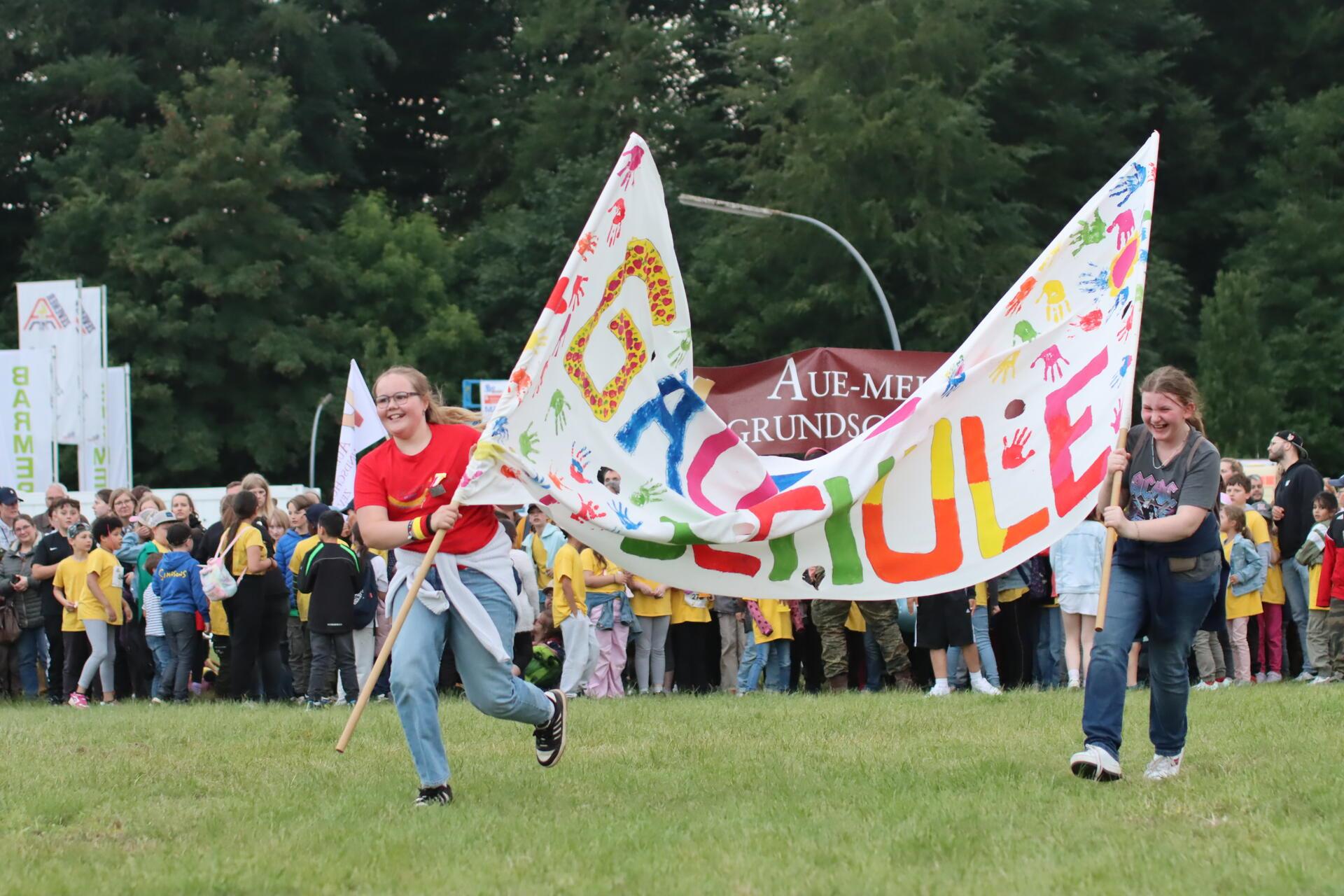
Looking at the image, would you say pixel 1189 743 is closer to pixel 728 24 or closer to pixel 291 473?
pixel 291 473

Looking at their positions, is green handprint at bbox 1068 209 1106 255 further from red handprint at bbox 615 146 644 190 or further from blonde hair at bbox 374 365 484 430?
blonde hair at bbox 374 365 484 430

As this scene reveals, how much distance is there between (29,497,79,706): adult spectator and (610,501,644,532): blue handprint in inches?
401

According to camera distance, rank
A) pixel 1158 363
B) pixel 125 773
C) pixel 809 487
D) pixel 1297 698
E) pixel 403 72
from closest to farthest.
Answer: pixel 809 487 → pixel 125 773 → pixel 1297 698 → pixel 1158 363 → pixel 403 72

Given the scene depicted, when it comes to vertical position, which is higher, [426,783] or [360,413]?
[360,413]

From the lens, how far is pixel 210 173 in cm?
4853

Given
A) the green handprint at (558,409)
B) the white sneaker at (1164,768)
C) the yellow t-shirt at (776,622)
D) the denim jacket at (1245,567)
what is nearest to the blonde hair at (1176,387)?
the white sneaker at (1164,768)

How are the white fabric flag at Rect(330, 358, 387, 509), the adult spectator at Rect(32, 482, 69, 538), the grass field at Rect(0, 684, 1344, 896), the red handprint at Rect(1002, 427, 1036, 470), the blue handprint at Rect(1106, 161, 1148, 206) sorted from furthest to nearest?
the white fabric flag at Rect(330, 358, 387, 509) → the adult spectator at Rect(32, 482, 69, 538) → the blue handprint at Rect(1106, 161, 1148, 206) → the red handprint at Rect(1002, 427, 1036, 470) → the grass field at Rect(0, 684, 1344, 896)

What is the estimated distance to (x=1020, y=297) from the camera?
31.4 ft

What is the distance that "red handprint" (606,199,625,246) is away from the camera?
8875mm

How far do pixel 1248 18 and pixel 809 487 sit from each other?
4571cm

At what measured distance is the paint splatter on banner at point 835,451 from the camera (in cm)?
877

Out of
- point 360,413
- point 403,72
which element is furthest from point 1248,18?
point 360,413

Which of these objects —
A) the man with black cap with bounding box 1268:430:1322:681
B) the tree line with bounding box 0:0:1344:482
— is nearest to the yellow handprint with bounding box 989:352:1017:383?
the man with black cap with bounding box 1268:430:1322:681

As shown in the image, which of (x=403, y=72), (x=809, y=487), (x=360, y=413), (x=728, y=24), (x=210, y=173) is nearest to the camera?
(x=809, y=487)
